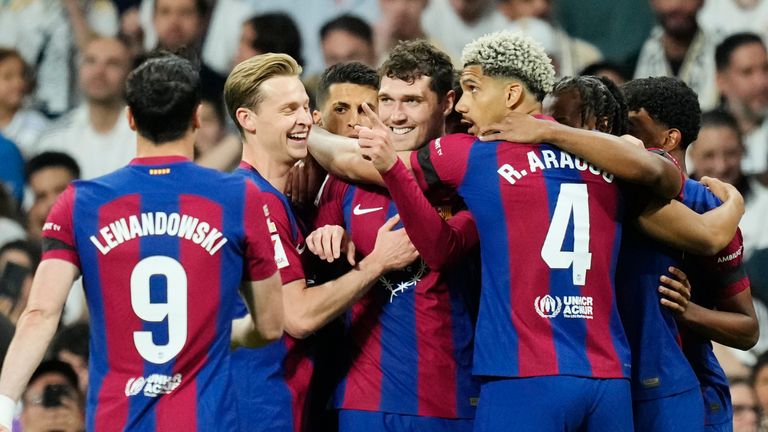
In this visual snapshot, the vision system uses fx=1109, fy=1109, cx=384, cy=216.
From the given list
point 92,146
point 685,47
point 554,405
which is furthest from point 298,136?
point 92,146

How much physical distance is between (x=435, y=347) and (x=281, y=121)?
48.1 inches

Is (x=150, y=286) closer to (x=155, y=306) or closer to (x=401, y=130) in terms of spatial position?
(x=155, y=306)

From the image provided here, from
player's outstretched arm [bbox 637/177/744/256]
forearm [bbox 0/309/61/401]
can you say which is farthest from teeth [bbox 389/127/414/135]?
forearm [bbox 0/309/61/401]

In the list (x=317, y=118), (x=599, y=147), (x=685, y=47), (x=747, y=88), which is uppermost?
(x=685, y=47)

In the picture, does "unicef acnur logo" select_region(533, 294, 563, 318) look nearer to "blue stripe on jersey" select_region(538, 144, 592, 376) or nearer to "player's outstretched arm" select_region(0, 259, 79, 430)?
"blue stripe on jersey" select_region(538, 144, 592, 376)

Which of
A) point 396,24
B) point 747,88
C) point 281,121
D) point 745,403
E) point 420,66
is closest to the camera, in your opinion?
point 281,121

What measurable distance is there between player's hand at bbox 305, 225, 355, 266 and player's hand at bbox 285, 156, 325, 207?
558mm

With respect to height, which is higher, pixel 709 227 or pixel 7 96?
pixel 7 96

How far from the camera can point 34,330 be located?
3674 millimetres

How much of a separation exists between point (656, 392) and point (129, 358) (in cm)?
234

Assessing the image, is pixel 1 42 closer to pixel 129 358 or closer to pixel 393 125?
pixel 393 125

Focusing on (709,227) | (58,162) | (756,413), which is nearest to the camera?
(709,227)

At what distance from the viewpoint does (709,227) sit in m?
4.80

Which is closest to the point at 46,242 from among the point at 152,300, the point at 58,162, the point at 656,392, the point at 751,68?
the point at 152,300
